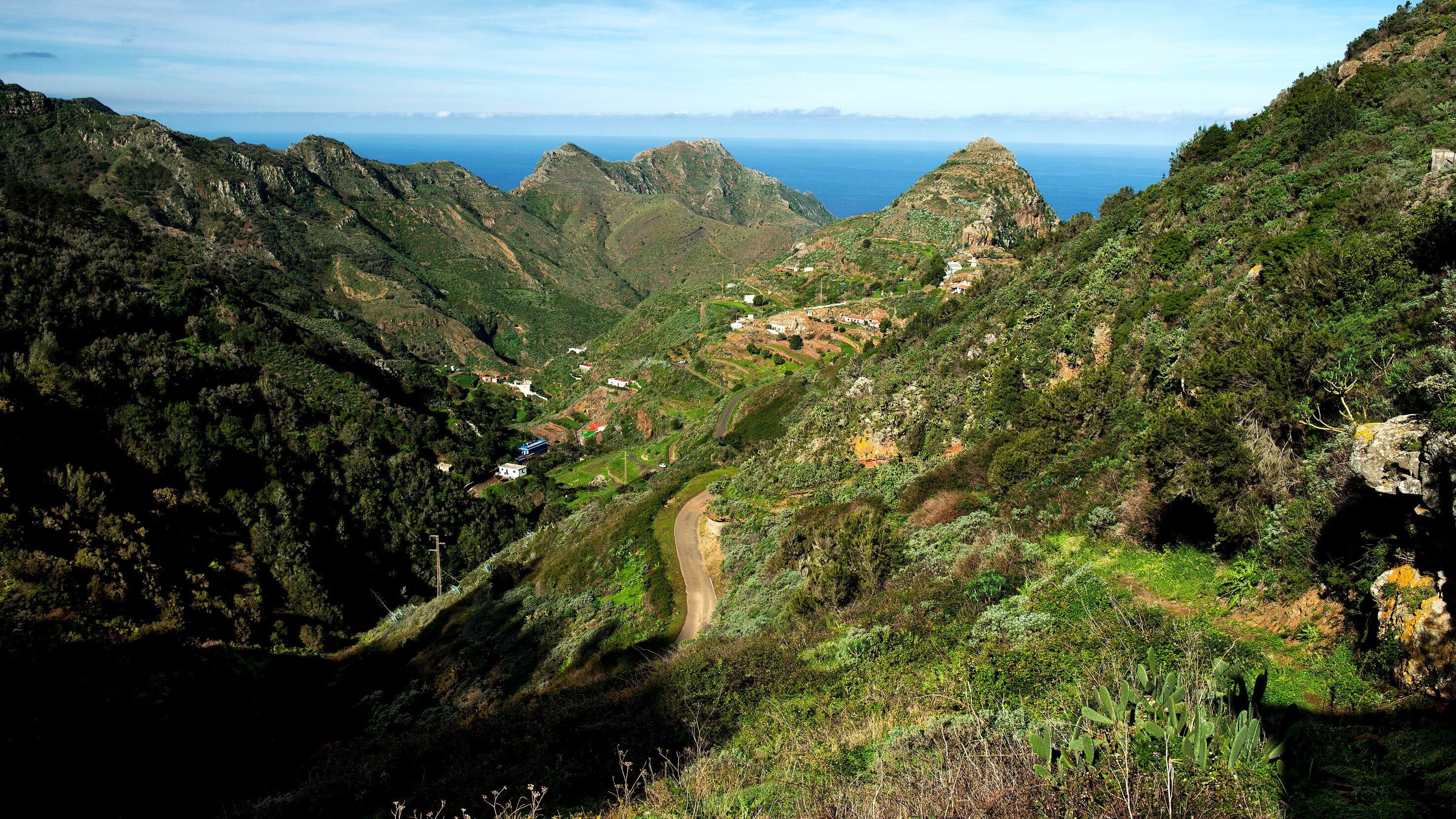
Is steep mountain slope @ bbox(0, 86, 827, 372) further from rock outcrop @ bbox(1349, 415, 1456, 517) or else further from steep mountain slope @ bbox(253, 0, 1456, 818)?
rock outcrop @ bbox(1349, 415, 1456, 517)

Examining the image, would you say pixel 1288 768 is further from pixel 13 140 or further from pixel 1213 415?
pixel 13 140

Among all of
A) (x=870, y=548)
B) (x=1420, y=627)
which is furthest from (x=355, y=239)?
(x=1420, y=627)

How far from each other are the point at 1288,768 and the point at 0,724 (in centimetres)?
2350

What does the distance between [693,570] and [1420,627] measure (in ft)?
60.5

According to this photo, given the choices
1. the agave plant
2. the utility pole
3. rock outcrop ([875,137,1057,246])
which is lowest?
the utility pole

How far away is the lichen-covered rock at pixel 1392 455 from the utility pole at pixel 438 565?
36.6 m

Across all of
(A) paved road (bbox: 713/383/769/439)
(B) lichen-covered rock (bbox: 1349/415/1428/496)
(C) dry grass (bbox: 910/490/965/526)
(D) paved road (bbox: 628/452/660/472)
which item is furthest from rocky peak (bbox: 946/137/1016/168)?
(B) lichen-covered rock (bbox: 1349/415/1428/496)

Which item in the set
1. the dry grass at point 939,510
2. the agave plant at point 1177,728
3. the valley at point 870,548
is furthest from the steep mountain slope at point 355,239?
the agave plant at point 1177,728

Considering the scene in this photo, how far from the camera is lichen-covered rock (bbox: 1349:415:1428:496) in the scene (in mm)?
5516

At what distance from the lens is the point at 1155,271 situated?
1958 cm

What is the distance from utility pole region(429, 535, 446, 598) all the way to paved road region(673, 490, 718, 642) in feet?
55.0

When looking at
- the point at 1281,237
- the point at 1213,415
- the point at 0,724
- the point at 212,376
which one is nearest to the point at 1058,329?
the point at 1281,237

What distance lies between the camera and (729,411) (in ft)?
158

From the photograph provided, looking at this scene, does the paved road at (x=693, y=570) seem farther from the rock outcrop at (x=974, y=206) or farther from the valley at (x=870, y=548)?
the rock outcrop at (x=974, y=206)
